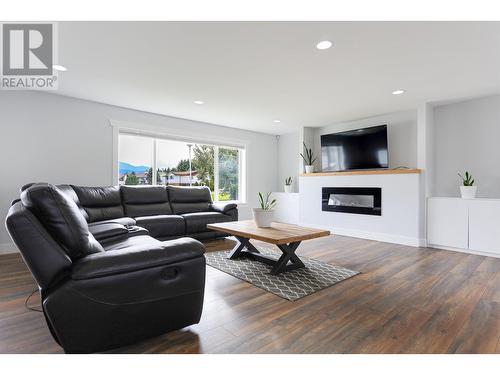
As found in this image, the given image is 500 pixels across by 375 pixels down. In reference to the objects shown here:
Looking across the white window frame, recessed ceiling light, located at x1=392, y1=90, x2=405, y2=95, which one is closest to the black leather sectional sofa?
the white window frame

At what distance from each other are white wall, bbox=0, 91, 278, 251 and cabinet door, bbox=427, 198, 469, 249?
16.0ft

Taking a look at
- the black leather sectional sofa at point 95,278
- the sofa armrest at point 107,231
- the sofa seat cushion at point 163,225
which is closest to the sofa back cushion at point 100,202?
the sofa seat cushion at point 163,225

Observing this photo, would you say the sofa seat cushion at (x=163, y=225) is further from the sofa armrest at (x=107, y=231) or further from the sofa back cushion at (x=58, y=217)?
the sofa back cushion at (x=58, y=217)

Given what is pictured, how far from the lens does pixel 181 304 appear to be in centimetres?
158

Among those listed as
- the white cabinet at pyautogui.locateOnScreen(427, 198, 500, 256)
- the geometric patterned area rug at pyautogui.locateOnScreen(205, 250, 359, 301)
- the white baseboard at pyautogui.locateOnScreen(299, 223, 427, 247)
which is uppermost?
the white cabinet at pyautogui.locateOnScreen(427, 198, 500, 256)

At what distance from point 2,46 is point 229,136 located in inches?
158

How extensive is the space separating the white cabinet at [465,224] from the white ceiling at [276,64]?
1617mm

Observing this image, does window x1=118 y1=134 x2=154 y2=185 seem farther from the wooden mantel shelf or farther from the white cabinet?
the white cabinet

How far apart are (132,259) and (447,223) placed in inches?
176

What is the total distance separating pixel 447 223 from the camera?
13.0 feet

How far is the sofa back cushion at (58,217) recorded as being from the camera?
4.46ft

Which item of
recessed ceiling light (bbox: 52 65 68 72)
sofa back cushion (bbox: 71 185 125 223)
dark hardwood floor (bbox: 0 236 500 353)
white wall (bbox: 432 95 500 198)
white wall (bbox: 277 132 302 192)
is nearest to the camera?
dark hardwood floor (bbox: 0 236 500 353)

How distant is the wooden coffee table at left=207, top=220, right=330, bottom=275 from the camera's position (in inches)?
103

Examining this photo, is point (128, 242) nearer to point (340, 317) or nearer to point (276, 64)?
point (340, 317)
